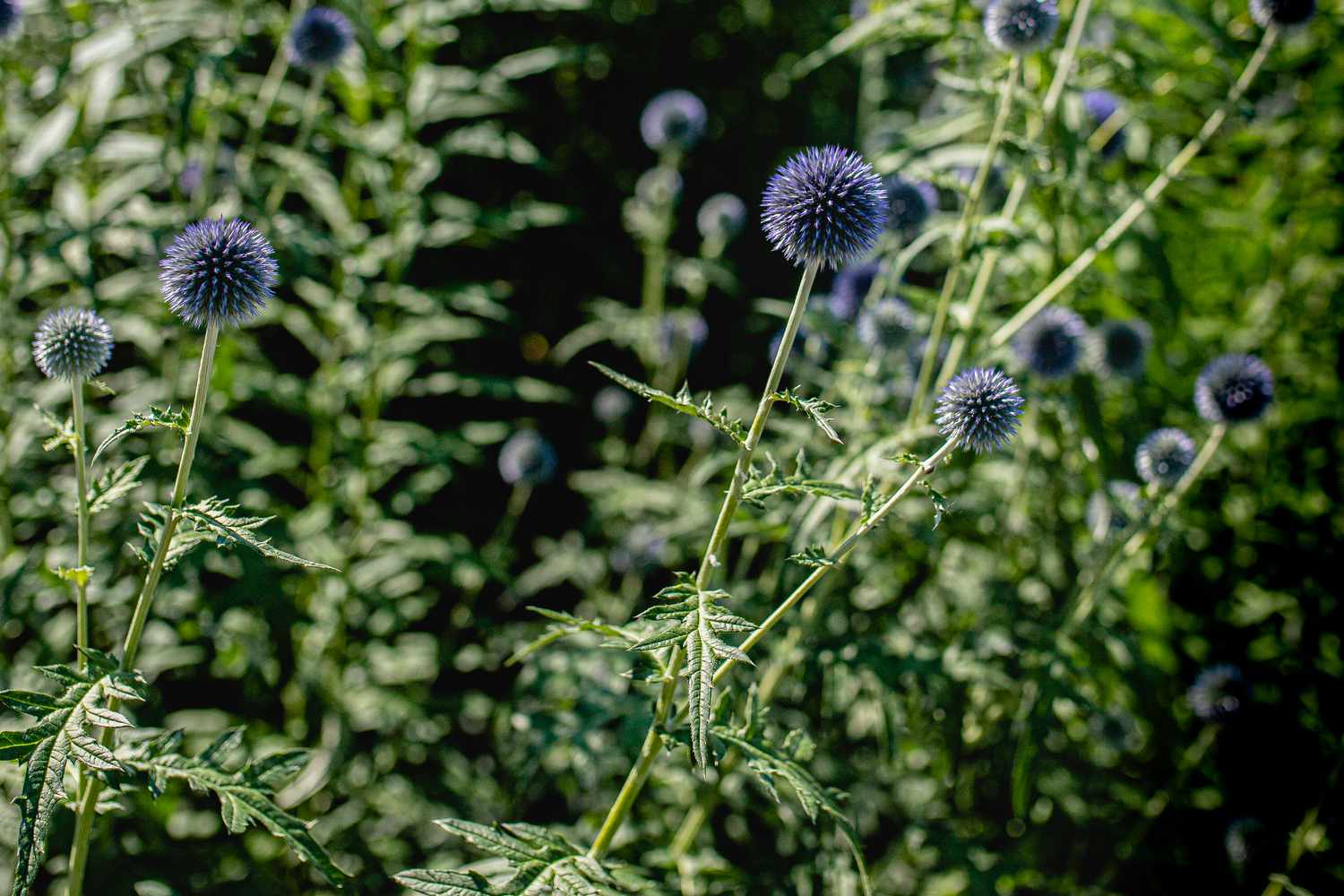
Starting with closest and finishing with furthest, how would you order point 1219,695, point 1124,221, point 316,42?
point 1124,221 → point 316,42 → point 1219,695

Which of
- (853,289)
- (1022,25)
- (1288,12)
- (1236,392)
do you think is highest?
(1288,12)

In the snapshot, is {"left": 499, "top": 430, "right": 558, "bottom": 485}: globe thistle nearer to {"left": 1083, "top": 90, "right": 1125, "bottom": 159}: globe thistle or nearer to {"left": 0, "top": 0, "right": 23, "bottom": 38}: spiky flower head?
{"left": 0, "top": 0, "right": 23, "bottom": 38}: spiky flower head

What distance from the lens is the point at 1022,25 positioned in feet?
7.30

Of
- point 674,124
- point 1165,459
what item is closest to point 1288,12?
point 1165,459

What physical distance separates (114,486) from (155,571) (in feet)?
0.91

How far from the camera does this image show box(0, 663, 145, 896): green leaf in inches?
50.0

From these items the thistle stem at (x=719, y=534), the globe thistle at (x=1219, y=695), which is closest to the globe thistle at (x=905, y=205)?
the thistle stem at (x=719, y=534)

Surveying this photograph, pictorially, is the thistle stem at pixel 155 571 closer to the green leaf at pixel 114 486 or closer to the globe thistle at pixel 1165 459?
the green leaf at pixel 114 486

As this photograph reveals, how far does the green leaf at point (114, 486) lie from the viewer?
1.51m

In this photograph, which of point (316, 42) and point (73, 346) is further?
point (316, 42)

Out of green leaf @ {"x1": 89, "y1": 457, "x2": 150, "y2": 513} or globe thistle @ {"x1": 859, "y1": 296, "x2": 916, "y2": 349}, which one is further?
globe thistle @ {"x1": 859, "y1": 296, "x2": 916, "y2": 349}

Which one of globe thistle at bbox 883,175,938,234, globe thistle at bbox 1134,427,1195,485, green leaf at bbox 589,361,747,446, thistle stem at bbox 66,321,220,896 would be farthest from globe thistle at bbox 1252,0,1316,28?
thistle stem at bbox 66,321,220,896

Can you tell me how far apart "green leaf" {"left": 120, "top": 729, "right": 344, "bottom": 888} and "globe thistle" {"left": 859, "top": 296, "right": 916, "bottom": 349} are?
1.93 metres

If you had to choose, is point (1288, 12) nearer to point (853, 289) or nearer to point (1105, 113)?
point (1105, 113)
